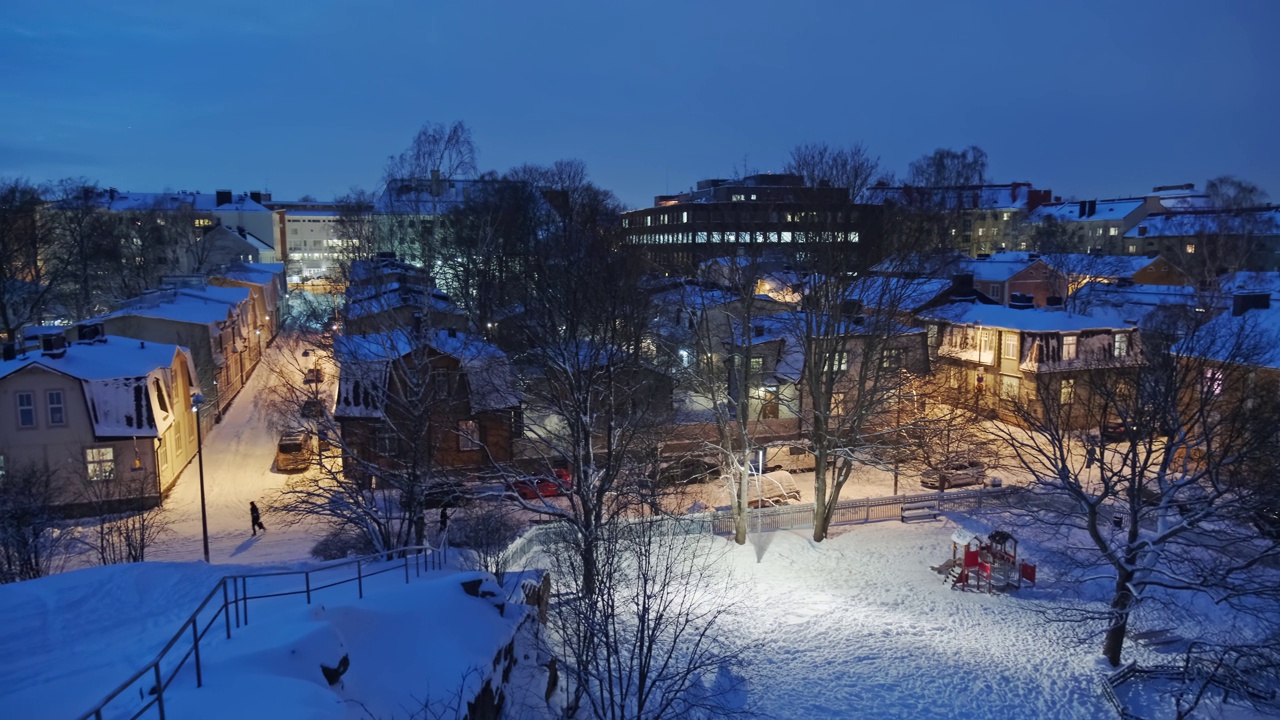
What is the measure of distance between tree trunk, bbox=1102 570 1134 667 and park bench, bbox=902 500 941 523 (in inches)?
324

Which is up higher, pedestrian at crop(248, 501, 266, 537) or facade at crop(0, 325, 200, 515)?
facade at crop(0, 325, 200, 515)

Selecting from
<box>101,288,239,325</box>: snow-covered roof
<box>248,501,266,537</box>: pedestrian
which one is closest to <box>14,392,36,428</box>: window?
<box>248,501,266,537</box>: pedestrian

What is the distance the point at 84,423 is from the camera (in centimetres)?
2431

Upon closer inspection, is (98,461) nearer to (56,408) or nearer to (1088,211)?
(56,408)

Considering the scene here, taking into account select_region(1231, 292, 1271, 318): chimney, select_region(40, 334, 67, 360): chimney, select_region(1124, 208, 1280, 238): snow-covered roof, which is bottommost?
select_region(40, 334, 67, 360): chimney

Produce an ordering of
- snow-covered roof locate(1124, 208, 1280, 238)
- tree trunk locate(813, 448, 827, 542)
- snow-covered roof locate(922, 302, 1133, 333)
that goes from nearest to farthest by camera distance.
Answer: tree trunk locate(813, 448, 827, 542) < snow-covered roof locate(922, 302, 1133, 333) < snow-covered roof locate(1124, 208, 1280, 238)

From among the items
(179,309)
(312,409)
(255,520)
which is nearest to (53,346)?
(255,520)

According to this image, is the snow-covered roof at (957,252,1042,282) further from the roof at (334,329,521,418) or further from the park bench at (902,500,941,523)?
the roof at (334,329,521,418)

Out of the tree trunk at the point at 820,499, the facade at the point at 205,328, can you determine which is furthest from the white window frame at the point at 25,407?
the tree trunk at the point at 820,499

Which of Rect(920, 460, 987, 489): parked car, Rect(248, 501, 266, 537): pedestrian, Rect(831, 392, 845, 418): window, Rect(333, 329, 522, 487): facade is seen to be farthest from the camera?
Rect(920, 460, 987, 489): parked car

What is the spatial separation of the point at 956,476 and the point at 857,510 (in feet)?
19.1

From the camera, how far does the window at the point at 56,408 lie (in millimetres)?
24016

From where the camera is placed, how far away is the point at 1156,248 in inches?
2876

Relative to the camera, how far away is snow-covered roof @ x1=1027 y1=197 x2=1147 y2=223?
82.1 metres
